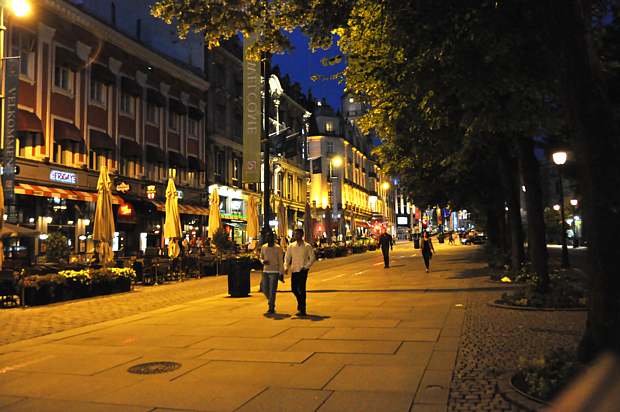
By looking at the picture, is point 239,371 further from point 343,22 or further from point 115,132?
point 115,132

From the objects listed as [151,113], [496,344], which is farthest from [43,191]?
[496,344]

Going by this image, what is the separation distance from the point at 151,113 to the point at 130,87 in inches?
134

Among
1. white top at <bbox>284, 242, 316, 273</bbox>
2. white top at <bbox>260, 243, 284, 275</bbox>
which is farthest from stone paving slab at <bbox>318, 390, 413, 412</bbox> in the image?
white top at <bbox>260, 243, 284, 275</bbox>

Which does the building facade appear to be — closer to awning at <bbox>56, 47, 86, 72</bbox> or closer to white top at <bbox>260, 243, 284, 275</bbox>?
awning at <bbox>56, 47, 86, 72</bbox>

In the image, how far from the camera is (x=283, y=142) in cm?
2530

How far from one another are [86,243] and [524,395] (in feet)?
93.2

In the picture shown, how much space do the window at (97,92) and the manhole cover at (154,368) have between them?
26723 millimetres

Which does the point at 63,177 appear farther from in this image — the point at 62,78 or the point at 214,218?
the point at 214,218

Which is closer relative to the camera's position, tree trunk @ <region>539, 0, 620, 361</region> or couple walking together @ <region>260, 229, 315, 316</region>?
tree trunk @ <region>539, 0, 620, 361</region>

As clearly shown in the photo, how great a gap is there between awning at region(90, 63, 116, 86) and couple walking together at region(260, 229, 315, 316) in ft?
74.4

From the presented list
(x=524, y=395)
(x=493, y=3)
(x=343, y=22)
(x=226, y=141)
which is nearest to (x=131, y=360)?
(x=524, y=395)

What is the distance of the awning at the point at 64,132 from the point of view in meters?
27.8

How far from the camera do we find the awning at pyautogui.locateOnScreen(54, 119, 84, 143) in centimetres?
2775

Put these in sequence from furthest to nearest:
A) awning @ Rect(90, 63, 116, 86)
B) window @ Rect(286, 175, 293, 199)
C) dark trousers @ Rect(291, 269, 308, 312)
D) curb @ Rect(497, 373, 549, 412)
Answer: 1. window @ Rect(286, 175, 293, 199)
2. awning @ Rect(90, 63, 116, 86)
3. dark trousers @ Rect(291, 269, 308, 312)
4. curb @ Rect(497, 373, 549, 412)
